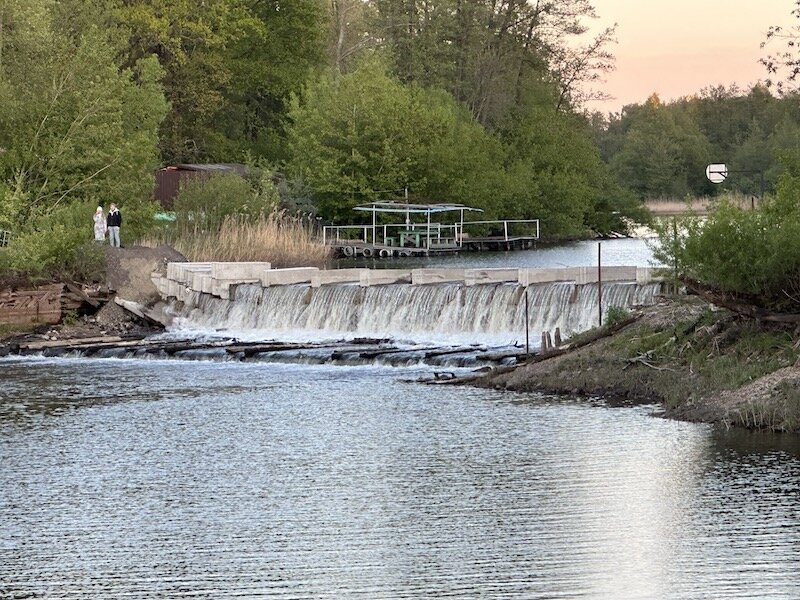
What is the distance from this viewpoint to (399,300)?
31.6 metres

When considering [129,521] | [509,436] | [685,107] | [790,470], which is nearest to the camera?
[129,521]

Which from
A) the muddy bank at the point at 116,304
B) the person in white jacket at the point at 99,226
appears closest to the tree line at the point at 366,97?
the person in white jacket at the point at 99,226

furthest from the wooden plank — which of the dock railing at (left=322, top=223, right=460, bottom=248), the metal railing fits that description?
the metal railing

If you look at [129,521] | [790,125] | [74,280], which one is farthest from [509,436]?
[790,125]

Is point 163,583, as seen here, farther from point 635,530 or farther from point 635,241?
point 635,241

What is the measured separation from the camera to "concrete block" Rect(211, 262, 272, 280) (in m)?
35.1

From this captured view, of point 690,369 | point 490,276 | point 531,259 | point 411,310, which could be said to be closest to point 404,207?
point 531,259

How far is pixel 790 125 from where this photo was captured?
10450 cm

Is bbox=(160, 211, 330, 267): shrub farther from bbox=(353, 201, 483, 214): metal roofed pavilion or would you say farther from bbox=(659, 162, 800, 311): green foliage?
bbox=(659, 162, 800, 311): green foliage

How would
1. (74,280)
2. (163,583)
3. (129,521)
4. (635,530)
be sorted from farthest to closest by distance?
1. (74,280)
2. (129,521)
3. (635,530)
4. (163,583)

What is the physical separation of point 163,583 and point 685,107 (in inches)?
5268

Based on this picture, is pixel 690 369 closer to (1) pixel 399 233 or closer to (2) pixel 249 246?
(2) pixel 249 246

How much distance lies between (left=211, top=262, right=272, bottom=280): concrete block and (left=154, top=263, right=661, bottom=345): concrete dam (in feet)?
0.08

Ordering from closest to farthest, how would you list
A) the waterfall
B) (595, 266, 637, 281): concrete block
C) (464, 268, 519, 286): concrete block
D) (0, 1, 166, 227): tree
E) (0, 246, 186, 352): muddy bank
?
1. the waterfall
2. (595, 266, 637, 281): concrete block
3. (464, 268, 519, 286): concrete block
4. (0, 246, 186, 352): muddy bank
5. (0, 1, 166, 227): tree
